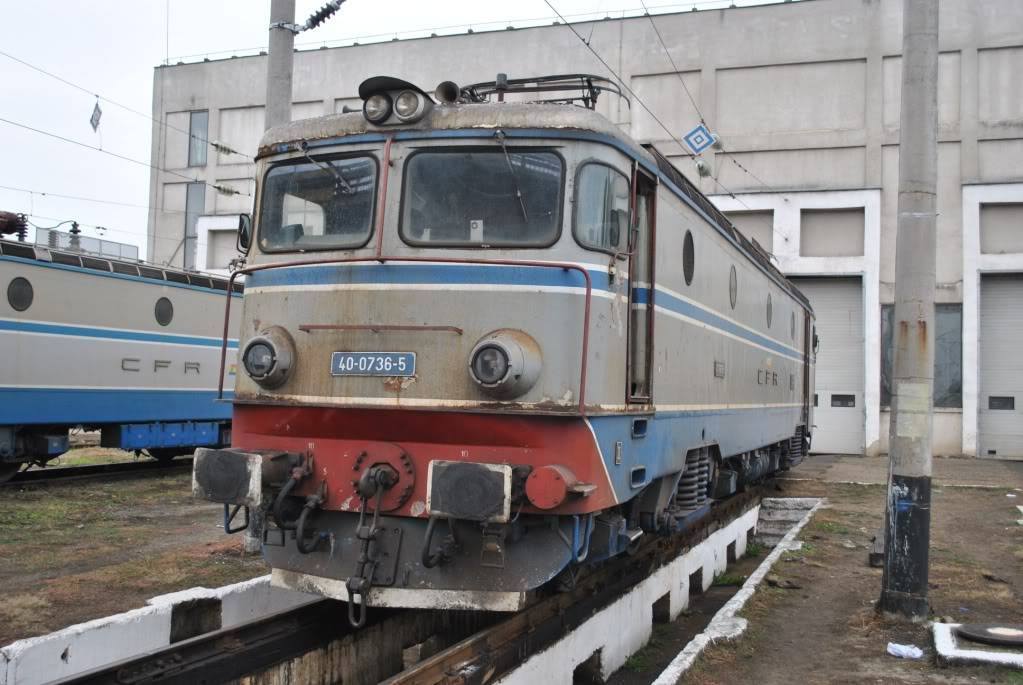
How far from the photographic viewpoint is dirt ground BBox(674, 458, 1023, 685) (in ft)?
22.3

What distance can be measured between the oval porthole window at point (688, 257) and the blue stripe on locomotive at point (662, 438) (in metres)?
1.16

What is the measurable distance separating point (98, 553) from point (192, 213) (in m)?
28.7

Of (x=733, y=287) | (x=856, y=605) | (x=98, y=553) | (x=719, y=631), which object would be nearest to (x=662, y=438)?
(x=719, y=631)

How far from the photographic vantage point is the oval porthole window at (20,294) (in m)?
14.6

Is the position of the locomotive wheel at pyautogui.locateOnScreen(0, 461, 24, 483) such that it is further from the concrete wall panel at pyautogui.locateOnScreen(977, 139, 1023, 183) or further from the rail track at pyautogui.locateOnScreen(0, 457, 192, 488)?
the concrete wall panel at pyautogui.locateOnScreen(977, 139, 1023, 183)

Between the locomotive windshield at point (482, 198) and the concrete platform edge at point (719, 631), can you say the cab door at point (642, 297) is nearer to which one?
the locomotive windshield at point (482, 198)

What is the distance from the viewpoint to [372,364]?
6.28 m

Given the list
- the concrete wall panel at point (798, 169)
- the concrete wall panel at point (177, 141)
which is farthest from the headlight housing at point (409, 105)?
the concrete wall panel at point (177, 141)

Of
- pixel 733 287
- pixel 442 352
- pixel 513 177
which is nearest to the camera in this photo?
pixel 442 352

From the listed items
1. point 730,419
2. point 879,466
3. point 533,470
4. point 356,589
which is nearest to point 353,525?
point 356,589

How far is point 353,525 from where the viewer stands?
631cm

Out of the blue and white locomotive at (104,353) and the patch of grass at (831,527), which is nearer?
the patch of grass at (831,527)

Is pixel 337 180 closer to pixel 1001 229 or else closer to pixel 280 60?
pixel 280 60

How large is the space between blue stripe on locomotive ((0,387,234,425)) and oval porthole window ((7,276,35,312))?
124 cm
